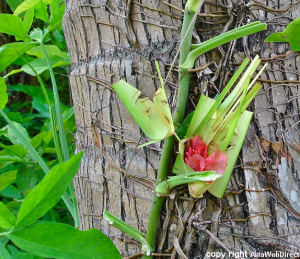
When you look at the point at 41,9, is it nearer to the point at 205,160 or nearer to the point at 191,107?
the point at 191,107

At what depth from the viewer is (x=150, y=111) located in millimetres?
554

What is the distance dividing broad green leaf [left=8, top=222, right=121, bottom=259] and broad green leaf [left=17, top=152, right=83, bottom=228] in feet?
0.06

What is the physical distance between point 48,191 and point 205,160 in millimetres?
292

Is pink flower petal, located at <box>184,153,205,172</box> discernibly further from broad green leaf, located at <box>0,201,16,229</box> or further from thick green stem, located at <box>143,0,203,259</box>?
broad green leaf, located at <box>0,201,16,229</box>

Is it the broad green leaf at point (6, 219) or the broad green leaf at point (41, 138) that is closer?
the broad green leaf at point (6, 219)

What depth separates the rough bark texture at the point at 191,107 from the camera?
1.86 feet

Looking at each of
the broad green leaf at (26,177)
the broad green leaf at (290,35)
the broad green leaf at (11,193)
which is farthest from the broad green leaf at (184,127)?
the broad green leaf at (11,193)

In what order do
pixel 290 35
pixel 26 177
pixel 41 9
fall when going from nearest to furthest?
pixel 290 35, pixel 41 9, pixel 26 177

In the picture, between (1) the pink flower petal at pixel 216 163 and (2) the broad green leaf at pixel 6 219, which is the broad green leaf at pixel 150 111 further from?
(2) the broad green leaf at pixel 6 219

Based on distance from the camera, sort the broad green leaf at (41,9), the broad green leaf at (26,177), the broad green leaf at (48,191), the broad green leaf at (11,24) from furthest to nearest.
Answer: the broad green leaf at (26,177) < the broad green leaf at (41,9) < the broad green leaf at (11,24) < the broad green leaf at (48,191)

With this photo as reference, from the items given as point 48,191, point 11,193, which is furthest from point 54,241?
point 11,193

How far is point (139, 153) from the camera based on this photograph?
2.15 feet

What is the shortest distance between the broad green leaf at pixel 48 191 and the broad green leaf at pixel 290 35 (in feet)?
1.44

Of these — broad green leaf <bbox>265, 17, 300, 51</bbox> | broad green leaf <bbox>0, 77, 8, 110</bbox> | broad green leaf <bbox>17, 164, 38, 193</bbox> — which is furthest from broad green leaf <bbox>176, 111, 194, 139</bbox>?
broad green leaf <bbox>17, 164, 38, 193</bbox>
